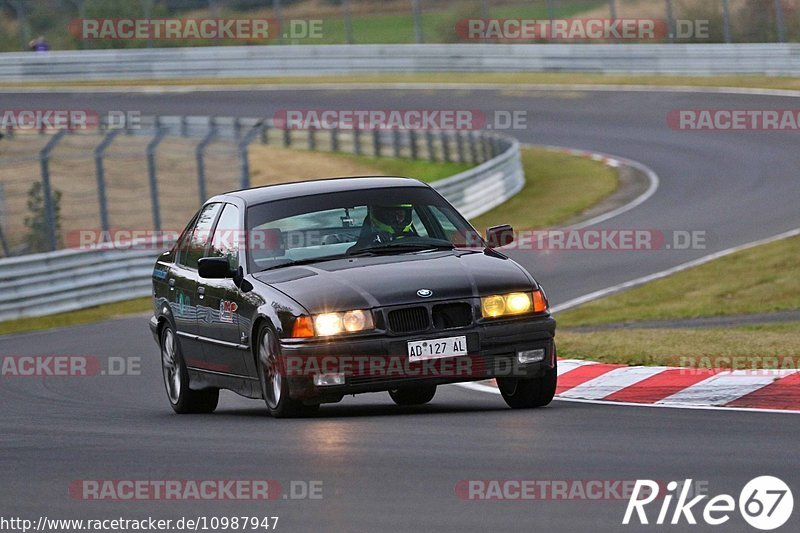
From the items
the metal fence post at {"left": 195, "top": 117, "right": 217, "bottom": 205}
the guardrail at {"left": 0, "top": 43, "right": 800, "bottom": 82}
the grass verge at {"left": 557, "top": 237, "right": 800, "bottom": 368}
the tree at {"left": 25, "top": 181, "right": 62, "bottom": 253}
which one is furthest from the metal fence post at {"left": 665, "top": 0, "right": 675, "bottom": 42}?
the grass verge at {"left": 557, "top": 237, "right": 800, "bottom": 368}

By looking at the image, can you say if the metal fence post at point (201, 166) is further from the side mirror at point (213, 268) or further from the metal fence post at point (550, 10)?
the metal fence post at point (550, 10)

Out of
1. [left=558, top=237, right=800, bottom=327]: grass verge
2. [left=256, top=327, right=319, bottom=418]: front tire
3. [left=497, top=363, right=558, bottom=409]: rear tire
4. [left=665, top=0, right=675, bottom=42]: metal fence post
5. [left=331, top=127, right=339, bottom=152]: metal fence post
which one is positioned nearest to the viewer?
[left=256, top=327, right=319, bottom=418]: front tire

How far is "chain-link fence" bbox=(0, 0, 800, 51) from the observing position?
47188mm

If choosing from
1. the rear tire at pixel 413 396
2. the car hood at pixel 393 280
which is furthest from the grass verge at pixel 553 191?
the car hood at pixel 393 280

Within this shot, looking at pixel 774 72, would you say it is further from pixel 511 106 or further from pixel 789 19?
pixel 511 106

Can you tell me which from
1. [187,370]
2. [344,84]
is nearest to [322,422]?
[187,370]

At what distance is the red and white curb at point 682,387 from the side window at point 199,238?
86.6 inches

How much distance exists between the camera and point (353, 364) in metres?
8.74

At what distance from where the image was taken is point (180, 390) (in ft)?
35.8

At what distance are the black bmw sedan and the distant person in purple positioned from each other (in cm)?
4321

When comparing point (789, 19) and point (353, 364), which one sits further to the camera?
point (789, 19)

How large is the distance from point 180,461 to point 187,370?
10.8 feet

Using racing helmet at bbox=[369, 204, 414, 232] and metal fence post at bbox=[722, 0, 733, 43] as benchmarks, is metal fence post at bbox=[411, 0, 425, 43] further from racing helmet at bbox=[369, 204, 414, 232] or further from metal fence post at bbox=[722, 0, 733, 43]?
racing helmet at bbox=[369, 204, 414, 232]

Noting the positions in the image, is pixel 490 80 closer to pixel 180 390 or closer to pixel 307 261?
pixel 180 390
